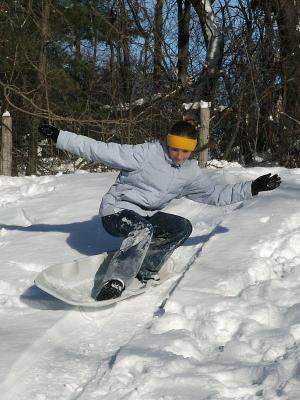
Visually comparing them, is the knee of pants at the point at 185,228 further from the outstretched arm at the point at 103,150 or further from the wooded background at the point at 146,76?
the wooded background at the point at 146,76

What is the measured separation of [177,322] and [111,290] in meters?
0.55

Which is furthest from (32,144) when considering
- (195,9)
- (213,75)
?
(195,9)

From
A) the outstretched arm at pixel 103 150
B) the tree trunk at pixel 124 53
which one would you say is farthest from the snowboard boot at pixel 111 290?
the tree trunk at pixel 124 53

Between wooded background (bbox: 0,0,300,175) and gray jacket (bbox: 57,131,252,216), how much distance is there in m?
7.15

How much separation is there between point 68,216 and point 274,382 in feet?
11.6

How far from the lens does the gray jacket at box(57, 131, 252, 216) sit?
425 cm

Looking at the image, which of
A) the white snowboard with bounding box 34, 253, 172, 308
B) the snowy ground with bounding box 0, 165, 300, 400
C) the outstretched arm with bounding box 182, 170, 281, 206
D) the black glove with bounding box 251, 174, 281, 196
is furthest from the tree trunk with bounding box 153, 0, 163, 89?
the white snowboard with bounding box 34, 253, 172, 308

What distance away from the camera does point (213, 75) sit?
42.0 ft

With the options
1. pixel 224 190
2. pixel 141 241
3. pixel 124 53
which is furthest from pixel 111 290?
pixel 124 53

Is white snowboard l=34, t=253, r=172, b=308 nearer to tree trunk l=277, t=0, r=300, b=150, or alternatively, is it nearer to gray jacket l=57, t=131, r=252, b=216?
gray jacket l=57, t=131, r=252, b=216

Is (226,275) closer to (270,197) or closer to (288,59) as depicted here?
(270,197)

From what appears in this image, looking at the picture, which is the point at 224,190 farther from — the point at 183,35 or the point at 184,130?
the point at 183,35

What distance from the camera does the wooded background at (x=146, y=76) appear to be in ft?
39.3

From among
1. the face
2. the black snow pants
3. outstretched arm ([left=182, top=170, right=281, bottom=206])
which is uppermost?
the face
